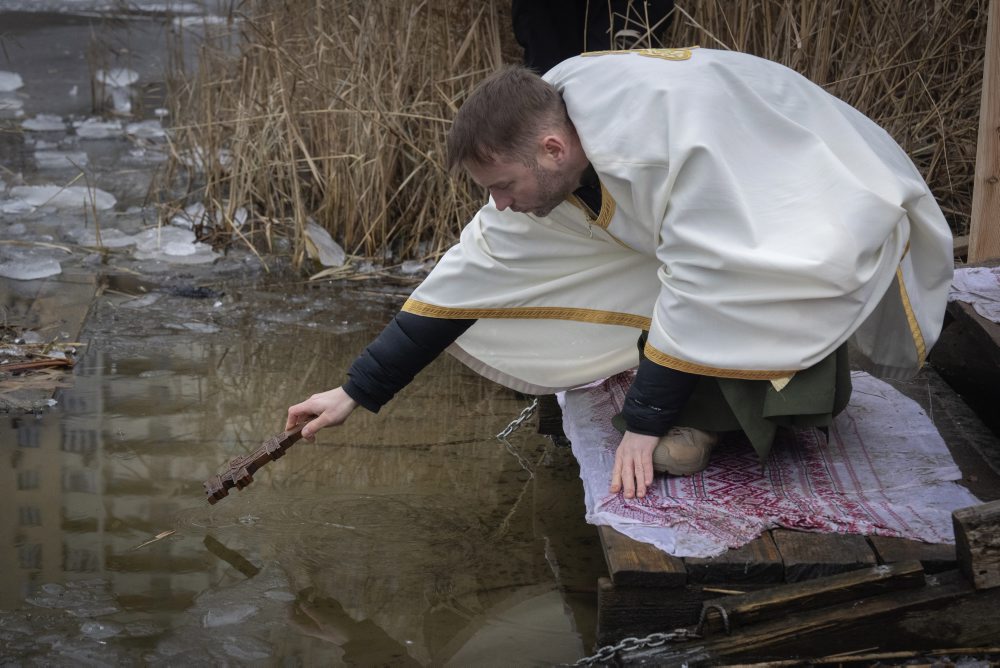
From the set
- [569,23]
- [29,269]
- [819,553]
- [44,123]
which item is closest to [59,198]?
[29,269]

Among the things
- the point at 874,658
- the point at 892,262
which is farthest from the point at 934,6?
the point at 874,658

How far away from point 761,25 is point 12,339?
3.30 meters

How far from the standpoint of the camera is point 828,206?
7.69ft

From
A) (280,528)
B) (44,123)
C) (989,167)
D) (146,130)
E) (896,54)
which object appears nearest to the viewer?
(280,528)

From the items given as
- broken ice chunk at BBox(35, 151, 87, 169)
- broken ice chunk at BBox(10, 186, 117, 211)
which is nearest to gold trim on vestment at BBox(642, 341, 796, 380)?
broken ice chunk at BBox(10, 186, 117, 211)

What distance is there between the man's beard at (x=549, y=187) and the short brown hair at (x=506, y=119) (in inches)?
1.7

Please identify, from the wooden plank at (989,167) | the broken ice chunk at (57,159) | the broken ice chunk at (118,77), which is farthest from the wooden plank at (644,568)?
the broken ice chunk at (118,77)

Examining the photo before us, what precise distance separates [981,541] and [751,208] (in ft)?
2.64

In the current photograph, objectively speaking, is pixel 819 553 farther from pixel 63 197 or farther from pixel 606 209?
pixel 63 197

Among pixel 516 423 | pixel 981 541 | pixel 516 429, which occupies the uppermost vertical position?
pixel 981 541

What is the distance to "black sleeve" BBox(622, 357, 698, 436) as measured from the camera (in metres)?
2.42

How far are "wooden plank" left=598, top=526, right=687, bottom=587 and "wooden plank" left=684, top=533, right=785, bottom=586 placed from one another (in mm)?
32

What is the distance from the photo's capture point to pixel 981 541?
2.05 metres

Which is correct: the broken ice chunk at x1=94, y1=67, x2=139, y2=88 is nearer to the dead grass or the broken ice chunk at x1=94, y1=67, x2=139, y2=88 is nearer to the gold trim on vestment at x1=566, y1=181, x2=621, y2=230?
the dead grass
